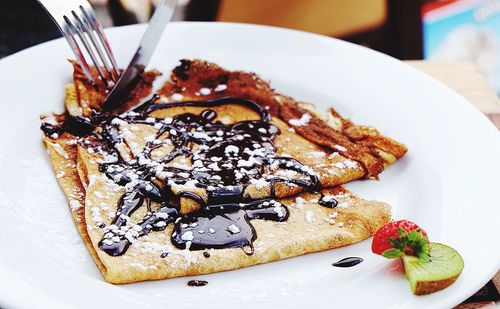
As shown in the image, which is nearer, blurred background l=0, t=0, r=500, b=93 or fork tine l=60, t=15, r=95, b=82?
fork tine l=60, t=15, r=95, b=82

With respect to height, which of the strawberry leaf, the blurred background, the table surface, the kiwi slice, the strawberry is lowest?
the kiwi slice

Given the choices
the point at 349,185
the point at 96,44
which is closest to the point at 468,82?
the point at 349,185

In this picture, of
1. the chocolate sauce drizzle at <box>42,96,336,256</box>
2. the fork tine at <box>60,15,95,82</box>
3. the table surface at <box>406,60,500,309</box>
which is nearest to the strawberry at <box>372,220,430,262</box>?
the chocolate sauce drizzle at <box>42,96,336,256</box>

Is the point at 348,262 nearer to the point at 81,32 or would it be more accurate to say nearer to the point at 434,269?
the point at 434,269

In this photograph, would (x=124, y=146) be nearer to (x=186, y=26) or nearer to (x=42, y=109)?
(x=42, y=109)

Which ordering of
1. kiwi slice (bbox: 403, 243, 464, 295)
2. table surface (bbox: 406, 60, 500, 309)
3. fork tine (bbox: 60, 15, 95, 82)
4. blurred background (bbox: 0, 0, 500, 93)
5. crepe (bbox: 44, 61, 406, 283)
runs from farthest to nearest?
blurred background (bbox: 0, 0, 500, 93) → table surface (bbox: 406, 60, 500, 309) → fork tine (bbox: 60, 15, 95, 82) → crepe (bbox: 44, 61, 406, 283) → kiwi slice (bbox: 403, 243, 464, 295)

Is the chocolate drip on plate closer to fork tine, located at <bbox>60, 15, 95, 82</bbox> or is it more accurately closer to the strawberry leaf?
the strawberry leaf

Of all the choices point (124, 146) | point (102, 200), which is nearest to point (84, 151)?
point (124, 146)
